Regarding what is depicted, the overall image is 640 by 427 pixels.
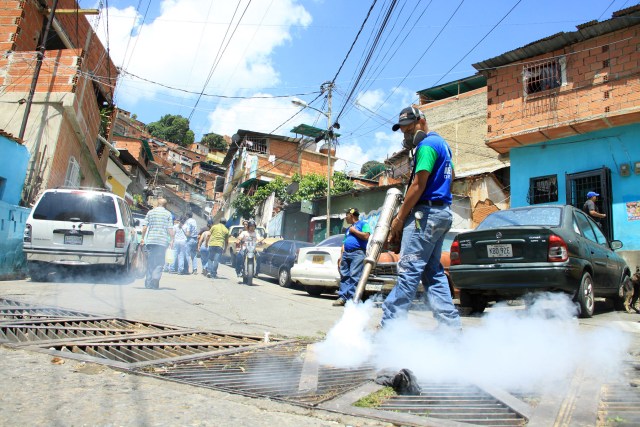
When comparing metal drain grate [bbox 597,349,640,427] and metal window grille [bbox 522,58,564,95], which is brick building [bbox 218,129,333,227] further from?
metal drain grate [bbox 597,349,640,427]

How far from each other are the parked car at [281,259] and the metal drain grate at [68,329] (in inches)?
288

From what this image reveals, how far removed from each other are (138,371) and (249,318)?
8.95 ft

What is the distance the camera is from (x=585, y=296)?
537 cm

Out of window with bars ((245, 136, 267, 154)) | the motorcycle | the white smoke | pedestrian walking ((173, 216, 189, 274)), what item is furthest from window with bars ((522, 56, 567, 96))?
window with bars ((245, 136, 267, 154))

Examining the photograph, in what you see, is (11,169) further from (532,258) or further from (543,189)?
(543,189)

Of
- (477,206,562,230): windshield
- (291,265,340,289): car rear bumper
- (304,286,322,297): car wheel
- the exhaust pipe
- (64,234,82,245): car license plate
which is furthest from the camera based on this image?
(304,286,322,297): car wheel

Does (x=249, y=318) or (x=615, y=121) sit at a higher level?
(x=615, y=121)

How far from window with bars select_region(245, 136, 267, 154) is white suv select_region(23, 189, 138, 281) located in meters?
31.7

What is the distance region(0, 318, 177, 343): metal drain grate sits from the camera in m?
3.32

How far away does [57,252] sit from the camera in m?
7.77

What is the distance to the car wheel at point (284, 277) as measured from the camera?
1173cm

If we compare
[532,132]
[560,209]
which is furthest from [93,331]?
[532,132]

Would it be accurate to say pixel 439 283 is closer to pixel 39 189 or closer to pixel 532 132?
pixel 39 189

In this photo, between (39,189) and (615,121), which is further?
(615,121)
